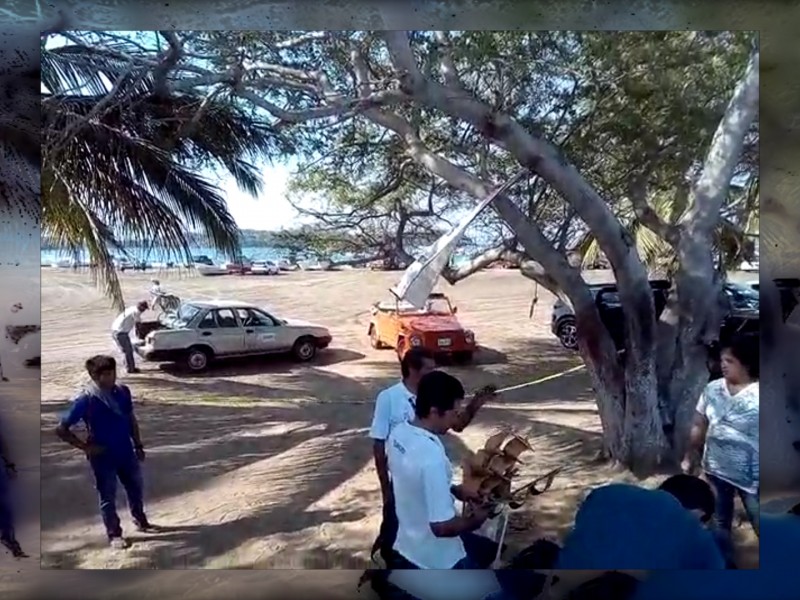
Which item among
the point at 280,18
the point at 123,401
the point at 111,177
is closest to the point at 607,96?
the point at 280,18

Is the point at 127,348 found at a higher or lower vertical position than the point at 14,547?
higher

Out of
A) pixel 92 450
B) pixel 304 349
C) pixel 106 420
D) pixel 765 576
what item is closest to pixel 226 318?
pixel 304 349

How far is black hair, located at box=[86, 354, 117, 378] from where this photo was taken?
4113mm

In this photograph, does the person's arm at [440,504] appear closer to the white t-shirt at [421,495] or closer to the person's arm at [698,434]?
the white t-shirt at [421,495]

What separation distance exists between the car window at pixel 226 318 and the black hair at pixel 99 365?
0.54 metres

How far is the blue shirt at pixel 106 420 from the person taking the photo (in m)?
→ 4.11

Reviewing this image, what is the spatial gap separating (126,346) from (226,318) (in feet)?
1.61

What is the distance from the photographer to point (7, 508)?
4.15 meters

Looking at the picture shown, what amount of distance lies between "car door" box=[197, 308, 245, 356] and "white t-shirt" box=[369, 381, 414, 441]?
0.72 meters

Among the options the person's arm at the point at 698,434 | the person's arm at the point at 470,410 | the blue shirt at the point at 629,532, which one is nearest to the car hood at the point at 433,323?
the person's arm at the point at 470,410

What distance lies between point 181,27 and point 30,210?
1.11m

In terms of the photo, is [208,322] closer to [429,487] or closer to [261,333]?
[261,333]

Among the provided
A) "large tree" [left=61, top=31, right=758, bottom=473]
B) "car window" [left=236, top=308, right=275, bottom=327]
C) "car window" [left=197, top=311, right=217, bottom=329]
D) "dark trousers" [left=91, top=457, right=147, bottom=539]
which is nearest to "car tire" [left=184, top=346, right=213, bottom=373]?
"car window" [left=197, top=311, right=217, bottom=329]

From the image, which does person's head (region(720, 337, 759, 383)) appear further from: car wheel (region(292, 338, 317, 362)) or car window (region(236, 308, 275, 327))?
car window (region(236, 308, 275, 327))
